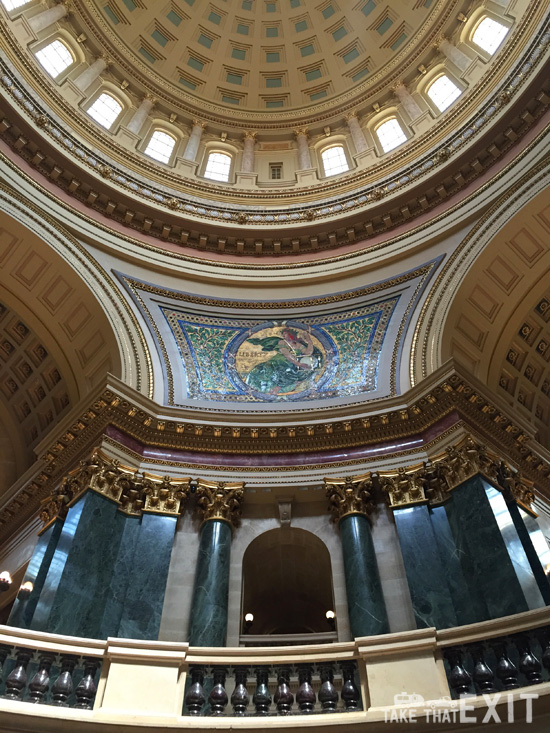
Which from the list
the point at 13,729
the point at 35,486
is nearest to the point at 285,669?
the point at 13,729

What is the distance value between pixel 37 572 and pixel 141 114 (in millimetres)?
15655

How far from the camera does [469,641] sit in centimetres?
611

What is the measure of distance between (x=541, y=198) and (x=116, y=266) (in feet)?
33.1

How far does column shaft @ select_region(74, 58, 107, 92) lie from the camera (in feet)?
62.1

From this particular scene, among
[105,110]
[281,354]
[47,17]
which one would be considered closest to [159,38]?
[47,17]

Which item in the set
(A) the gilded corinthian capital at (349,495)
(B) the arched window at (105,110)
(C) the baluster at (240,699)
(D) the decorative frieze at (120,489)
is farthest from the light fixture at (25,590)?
(B) the arched window at (105,110)

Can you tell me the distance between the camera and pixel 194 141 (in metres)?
20.6

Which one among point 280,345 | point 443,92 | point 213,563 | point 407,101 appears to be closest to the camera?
point 213,563

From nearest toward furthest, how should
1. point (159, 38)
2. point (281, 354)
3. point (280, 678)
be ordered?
1. point (280, 678)
2. point (281, 354)
3. point (159, 38)

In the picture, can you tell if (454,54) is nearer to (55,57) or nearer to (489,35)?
(489,35)

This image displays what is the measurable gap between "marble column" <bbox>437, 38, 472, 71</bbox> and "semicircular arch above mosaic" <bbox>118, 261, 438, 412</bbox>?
322 inches

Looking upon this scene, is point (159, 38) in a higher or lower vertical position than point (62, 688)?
higher

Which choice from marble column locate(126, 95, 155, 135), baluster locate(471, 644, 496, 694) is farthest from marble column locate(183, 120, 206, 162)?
baluster locate(471, 644, 496, 694)

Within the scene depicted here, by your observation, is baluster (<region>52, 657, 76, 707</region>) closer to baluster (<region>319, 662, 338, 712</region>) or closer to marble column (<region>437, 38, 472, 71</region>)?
baluster (<region>319, 662, 338, 712</region>)
